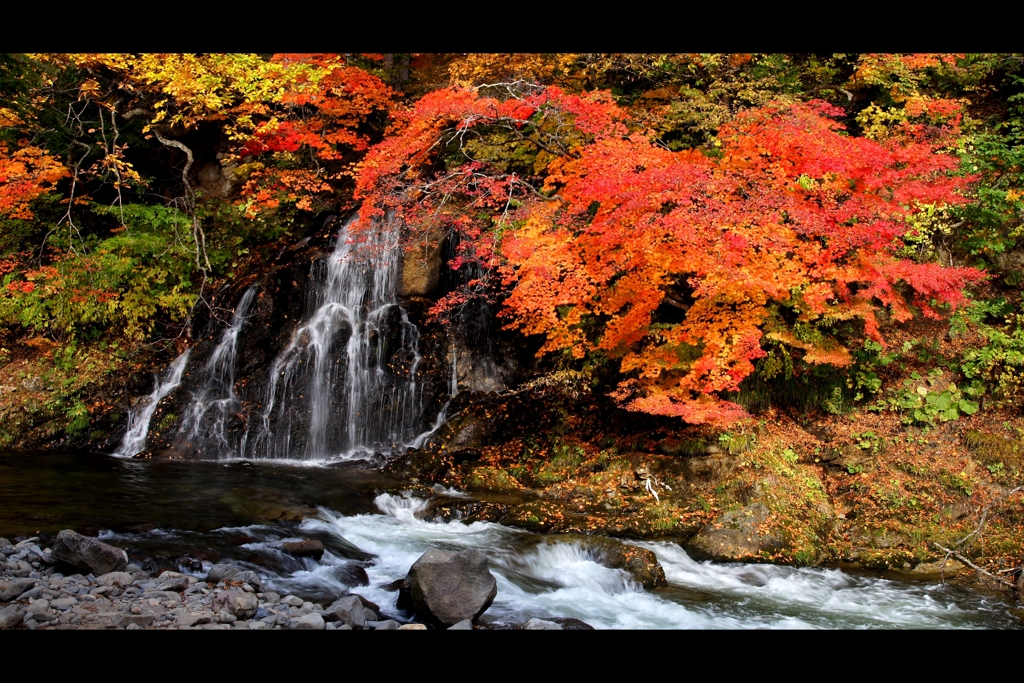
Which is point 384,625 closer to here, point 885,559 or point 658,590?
point 658,590

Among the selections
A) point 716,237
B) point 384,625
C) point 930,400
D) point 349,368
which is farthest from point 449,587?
point 930,400

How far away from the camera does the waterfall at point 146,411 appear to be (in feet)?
35.0

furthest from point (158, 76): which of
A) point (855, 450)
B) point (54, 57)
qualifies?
point (855, 450)

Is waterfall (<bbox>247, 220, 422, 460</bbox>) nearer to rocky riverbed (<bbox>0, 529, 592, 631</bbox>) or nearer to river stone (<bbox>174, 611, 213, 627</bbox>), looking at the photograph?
rocky riverbed (<bbox>0, 529, 592, 631</bbox>)

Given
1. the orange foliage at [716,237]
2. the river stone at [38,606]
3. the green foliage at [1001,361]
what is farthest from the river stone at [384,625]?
the green foliage at [1001,361]

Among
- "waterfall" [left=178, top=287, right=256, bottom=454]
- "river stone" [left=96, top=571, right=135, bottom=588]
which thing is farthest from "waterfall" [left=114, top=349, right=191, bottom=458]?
"river stone" [left=96, top=571, right=135, bottom=588]

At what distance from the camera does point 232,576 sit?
5293 millimetres

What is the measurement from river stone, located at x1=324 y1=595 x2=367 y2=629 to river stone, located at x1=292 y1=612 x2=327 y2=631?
142 millimetres

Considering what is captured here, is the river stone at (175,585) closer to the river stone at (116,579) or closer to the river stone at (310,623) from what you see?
the river stone at (116,579)

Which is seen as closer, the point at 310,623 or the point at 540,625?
the point at 310,623

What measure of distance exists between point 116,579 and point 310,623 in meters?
1.72

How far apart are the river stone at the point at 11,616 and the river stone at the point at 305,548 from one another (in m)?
2.28

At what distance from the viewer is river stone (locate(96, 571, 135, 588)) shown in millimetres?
4875
